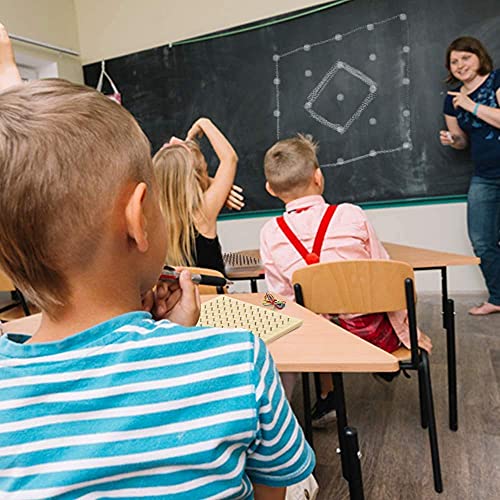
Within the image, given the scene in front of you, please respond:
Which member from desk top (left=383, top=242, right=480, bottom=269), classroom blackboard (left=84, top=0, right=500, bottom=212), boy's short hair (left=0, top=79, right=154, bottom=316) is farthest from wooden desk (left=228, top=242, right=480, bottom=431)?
Answer: classroom blackboard (left=84, top=0, right=500, bottom=212)

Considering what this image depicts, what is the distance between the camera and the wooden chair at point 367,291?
1479 mm

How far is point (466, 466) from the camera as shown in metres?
1.66

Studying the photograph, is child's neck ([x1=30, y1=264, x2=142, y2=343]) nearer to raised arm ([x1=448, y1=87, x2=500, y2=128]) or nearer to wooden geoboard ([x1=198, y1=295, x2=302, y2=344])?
wooden geoboard ([x1=198, y1=295, x2=302, y2=344])

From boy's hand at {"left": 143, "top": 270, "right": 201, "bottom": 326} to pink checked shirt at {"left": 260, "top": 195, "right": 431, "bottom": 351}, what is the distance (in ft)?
3.33

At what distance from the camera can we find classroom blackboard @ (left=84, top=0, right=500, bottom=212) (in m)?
3.32

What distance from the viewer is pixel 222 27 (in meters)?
3.96

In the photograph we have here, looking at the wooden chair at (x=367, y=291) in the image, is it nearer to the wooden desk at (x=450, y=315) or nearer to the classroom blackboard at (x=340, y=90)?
the wooden desk at (x=450, y=315)

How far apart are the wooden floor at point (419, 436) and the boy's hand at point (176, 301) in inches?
44.2

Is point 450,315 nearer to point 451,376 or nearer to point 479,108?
point 451,376

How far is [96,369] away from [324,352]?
0.60 meters

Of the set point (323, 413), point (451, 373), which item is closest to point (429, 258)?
point (451, 373)

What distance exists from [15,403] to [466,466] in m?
1.61

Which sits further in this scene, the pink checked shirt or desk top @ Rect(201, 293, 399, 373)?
the pink checked shirt

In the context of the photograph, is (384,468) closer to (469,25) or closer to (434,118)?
(434,118)
